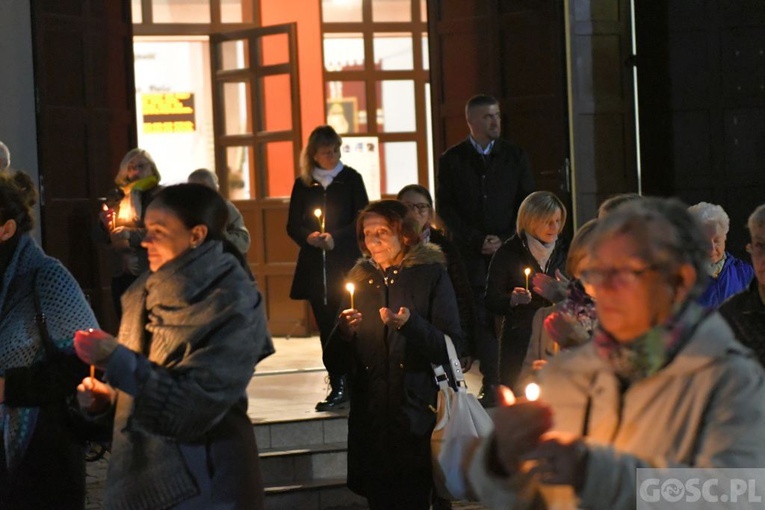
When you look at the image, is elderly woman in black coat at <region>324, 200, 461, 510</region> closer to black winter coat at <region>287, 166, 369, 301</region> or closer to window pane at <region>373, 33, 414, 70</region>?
black winter coat at <region>287, 166, 369, 301</region>

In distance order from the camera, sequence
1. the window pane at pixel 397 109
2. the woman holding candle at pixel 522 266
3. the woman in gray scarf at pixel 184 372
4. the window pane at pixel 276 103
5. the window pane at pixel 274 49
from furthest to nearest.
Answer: the window pane at pixel 397 109 < the window pane at pixel 276 103 < the window pane at pixel 274 49 < the woman holding candle at pixel 522 266 < the woman in gray scarf at pixel 184 372

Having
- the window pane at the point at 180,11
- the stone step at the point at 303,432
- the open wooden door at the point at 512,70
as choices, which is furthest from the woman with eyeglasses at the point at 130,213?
the window pane at the point at 180,11

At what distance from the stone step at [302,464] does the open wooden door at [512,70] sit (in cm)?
376

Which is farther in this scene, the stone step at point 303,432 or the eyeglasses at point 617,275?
the stone step at point 303,432

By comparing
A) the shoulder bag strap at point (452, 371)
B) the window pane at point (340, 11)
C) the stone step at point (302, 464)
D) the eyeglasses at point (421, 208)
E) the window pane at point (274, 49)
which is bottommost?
the stone step at point (302, 464)

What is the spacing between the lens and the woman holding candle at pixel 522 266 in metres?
7.79

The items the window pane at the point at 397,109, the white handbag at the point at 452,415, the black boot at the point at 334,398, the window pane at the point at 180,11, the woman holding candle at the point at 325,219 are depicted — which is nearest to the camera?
the white handbag at the point at 452,415

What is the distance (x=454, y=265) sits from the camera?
26.5 feet

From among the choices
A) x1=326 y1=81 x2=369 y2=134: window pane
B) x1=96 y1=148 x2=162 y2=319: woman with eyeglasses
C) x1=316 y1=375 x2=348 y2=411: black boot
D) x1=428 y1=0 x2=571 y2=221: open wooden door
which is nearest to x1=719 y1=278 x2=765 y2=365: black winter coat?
x1=316 y1=375 x2=348 y2=411: black boot

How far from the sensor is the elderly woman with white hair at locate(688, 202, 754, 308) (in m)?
6.80

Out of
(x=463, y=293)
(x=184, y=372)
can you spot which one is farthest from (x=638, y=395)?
(x=463, y=293)

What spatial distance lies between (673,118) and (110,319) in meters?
4.89

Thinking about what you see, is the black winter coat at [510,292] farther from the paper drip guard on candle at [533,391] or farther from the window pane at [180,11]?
the window pane at [180,11]

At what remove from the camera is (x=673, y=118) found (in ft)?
38.2
